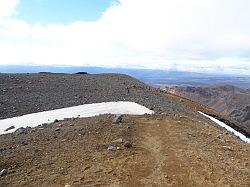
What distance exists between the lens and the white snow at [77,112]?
28922mm

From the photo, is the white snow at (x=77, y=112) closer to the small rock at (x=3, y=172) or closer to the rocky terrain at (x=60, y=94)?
the rocky terrain at (x=60, y=94)

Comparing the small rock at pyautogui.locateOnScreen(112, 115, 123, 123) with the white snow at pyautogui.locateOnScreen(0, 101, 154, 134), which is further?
the white snow at pyautogui.locateOnScreen(0, 101, 154, 134)

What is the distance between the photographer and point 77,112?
30.6 metres

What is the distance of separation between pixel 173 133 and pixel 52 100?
1759cm

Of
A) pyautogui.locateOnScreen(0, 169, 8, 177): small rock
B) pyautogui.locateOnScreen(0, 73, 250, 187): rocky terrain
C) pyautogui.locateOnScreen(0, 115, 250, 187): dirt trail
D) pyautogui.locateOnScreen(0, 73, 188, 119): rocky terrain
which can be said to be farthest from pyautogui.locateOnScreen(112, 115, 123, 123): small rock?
pyautogui.locateOnScreen(0, 169, 8, 177): small rock

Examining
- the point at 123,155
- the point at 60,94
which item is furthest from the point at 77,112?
the point at 123,155

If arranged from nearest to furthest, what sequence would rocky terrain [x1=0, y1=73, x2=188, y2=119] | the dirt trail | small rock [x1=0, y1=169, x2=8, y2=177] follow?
the dirt trail
small rock [x1=0, y1=169, x2=8, y2=177]
rocky terrain [x1=0, y1=73, x2=188, y2=119]

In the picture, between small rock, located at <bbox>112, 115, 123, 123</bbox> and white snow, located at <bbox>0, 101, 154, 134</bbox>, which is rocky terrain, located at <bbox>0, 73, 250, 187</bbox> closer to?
small rock, located at <bbox>112, 115, 123, 123</bbox>

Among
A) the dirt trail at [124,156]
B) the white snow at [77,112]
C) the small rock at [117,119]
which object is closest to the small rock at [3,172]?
the dirt trail at [124,156]

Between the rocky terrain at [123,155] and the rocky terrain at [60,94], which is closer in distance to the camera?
the rocky terrain at [123,155]

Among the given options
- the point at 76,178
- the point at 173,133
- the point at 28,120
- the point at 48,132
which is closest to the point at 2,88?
the point at 28,120

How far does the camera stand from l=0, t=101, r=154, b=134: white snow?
28922 mm

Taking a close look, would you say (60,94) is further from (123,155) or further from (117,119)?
(123,155)

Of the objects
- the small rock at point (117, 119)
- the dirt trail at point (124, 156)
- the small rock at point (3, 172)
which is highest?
the small rock at point (117, 119)
